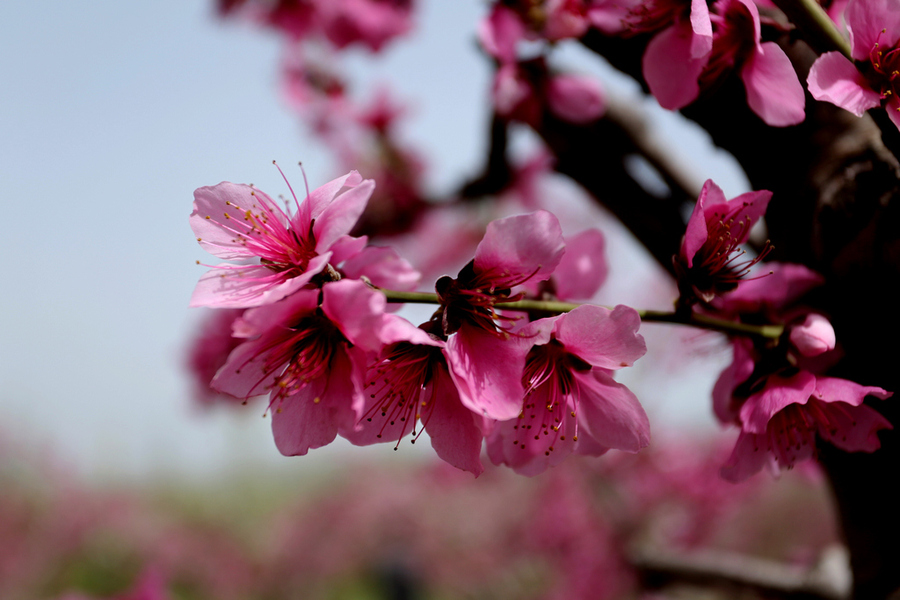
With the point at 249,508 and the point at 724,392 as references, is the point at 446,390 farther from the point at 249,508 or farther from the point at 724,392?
the point at 249,508

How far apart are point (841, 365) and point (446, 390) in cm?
51

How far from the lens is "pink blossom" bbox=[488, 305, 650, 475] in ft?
1.65

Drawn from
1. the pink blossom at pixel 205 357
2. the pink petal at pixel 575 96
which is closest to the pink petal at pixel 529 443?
the pink petal at pixel 575 96

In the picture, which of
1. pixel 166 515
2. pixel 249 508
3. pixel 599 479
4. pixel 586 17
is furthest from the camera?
pixel 249 508

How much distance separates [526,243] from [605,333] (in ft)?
0.34

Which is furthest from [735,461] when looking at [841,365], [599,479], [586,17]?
[599,479]

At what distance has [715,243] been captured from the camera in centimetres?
55

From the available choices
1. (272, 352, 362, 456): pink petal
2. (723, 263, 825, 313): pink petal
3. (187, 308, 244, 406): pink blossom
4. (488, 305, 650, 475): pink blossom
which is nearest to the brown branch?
(723, 263, 825, 313): pink petal

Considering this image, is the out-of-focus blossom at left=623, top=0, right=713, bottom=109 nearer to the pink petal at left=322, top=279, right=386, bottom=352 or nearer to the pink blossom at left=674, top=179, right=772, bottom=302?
the pink blossom at left=674, top=179, right=772, bottom=302

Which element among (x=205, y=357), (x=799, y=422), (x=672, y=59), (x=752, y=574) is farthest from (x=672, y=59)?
(x=205, y=357)

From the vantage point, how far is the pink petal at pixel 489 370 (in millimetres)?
477

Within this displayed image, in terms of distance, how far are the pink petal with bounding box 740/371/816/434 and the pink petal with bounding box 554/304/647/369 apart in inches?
6.1

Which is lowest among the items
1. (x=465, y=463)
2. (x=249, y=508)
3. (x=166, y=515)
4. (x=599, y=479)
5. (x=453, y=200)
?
(x=249, y=508)

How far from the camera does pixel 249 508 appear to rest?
872cm
